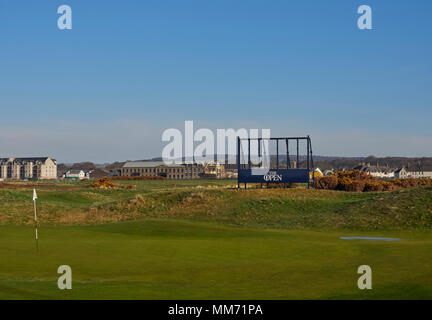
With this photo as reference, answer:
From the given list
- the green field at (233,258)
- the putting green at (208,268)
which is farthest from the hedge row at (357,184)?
the putting green at (208,268)

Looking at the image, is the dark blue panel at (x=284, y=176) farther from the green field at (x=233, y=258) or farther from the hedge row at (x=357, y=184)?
the hedge row at (x=357, y=184)

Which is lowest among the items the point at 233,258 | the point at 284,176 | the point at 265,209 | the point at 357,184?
the point at 265,209

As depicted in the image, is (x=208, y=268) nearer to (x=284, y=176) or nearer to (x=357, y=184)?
(x=284, y=176)

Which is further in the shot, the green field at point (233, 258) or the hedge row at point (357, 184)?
the hedge row at point (357, 184)

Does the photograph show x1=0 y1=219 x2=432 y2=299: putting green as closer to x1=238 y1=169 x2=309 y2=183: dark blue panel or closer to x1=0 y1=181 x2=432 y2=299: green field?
x1=0 y1=181 x2=432 y2=299: green field

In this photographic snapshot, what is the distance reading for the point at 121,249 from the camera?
81.4ft

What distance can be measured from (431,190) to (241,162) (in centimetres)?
2141

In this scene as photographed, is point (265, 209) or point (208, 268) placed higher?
point (208, 268)

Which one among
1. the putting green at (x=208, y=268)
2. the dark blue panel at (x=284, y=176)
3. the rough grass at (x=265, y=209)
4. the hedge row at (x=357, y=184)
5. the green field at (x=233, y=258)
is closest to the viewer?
the putting green at (x=208, y=268)

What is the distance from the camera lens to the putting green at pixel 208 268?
15.0 m

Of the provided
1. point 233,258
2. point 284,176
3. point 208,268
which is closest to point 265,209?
point 284,176

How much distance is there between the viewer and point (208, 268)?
65.8ft

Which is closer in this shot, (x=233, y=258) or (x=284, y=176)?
(x=233, y=258)
